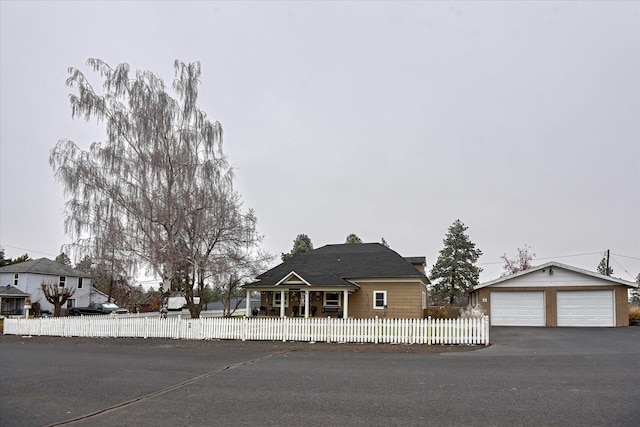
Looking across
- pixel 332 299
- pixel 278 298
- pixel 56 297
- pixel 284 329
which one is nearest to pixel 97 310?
pixel 56 297

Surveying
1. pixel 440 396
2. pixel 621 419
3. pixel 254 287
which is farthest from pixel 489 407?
pixel 254 287

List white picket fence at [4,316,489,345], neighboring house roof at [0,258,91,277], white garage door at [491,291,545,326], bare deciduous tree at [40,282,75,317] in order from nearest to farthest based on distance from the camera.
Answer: white picket fence at [4,316,489,345] → white garage door at [491,291,545,326] → bare deciduous tree at [40,282,75,317] → neighboring house roof at [0,258,91,277]

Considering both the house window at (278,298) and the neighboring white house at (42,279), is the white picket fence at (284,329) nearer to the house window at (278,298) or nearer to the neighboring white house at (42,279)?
the house window at (278,298)

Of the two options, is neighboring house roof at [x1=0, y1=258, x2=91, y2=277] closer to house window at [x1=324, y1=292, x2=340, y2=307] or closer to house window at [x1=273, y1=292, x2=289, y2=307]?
house window at [x1=273, y1=292, x2=289, y2=307]

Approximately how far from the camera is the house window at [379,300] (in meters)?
29.1

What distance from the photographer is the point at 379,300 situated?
1154 inches

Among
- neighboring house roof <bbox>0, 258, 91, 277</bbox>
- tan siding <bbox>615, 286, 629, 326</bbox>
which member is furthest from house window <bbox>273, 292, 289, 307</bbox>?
neighboring house roof <bbox>0, 258, 91, 277</bbox>

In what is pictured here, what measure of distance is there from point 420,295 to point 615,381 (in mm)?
19357

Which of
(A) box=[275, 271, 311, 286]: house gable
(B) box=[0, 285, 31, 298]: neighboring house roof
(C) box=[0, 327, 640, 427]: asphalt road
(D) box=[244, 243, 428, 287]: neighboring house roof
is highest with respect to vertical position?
(D) box=[244, 243, 428, 287]: neighboring house roof

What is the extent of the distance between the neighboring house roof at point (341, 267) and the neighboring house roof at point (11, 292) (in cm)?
2790

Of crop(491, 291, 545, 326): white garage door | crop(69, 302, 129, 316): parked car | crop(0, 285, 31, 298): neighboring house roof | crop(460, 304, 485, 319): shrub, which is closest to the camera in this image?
crop(460, 304, 485, 319): shrub

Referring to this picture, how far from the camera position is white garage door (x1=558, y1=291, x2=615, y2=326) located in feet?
87.6

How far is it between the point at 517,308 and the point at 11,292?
43.0 meters

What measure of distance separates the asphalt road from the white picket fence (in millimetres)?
1537
